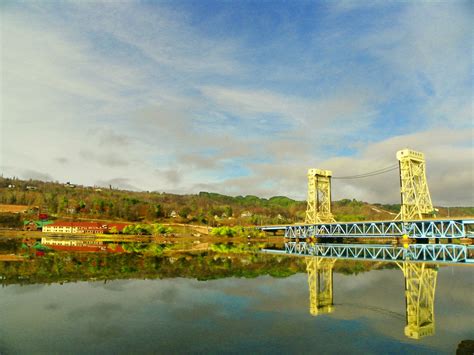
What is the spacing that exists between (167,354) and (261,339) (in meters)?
2.90

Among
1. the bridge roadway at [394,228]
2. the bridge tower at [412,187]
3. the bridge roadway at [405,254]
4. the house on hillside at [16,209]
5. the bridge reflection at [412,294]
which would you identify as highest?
the bridge tower at [412,187]

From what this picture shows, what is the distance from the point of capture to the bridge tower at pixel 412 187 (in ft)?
169

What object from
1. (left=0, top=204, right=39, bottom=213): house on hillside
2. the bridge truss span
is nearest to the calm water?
the bridge truss span

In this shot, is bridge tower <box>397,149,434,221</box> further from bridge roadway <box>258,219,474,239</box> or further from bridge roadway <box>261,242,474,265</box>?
bridge roadway <box>261,242,474,265</box>

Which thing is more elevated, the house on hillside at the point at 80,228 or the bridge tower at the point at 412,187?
the bridge tower at the point at 412,187

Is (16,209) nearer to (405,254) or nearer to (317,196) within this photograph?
(317,196)

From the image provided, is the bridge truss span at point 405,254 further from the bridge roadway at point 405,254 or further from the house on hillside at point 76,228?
the house on hillside at point 76,228

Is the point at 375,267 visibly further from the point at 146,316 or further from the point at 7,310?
the point at 7,310

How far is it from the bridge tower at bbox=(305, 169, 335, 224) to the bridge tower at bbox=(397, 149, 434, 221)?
1818cm

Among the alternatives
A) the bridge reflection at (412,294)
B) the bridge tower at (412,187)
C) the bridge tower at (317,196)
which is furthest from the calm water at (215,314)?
the bridge tower at (317,196)

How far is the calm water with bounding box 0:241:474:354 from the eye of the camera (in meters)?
10.3

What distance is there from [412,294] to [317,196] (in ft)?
178

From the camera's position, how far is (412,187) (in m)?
51.7

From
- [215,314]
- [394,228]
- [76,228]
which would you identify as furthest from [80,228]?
[215,314]
